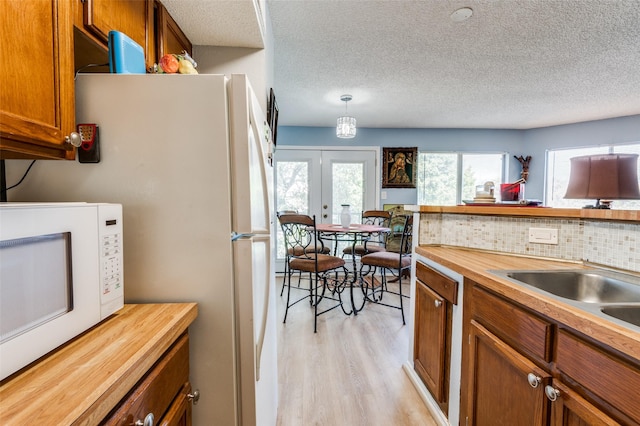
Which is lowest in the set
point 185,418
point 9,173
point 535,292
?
point 185,418

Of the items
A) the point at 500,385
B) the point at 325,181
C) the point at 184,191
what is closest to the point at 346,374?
the point at 500,385

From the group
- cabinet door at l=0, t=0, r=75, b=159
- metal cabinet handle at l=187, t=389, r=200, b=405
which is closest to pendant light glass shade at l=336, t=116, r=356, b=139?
cabinet door at l=0, t=0, r=75, b=159

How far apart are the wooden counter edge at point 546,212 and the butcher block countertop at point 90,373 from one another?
1.46 meters

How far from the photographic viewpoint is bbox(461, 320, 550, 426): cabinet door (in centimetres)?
86

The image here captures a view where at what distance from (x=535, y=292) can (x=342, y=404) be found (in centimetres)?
129

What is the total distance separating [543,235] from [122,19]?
2.02 m

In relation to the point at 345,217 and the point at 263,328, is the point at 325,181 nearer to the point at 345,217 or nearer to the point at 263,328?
the point at 345,217

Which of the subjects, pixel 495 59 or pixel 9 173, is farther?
pixel 495 59

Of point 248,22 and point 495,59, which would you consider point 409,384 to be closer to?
point 248,22

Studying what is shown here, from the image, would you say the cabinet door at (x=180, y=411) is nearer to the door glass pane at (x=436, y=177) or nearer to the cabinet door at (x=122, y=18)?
the cabinet door at (x=122, y=18)

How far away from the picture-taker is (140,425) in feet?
1.98

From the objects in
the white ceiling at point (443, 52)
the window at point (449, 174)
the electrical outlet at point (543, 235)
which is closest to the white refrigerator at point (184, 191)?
the white ceiling at point (443, 52)

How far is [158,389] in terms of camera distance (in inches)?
27.0

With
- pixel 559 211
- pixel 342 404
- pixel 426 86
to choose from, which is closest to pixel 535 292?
pixel 559 211
